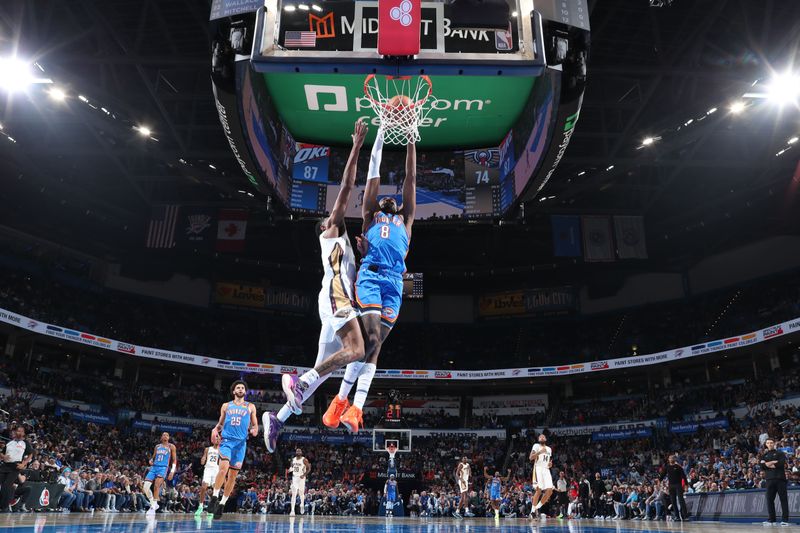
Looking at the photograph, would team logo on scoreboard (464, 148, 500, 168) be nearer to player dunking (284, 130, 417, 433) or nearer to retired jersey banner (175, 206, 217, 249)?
player dunking (284, 130, 417, 433)

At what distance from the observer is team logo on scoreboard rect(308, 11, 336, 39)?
22.8 ft

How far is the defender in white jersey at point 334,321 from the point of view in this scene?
212 inches

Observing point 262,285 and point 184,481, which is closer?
point 184,481

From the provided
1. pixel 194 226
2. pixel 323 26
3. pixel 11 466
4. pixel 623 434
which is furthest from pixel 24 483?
pixel 623 434

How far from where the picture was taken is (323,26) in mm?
7000

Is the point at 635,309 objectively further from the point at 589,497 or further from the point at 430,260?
the point at 589,497

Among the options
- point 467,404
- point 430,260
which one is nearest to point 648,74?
point 430,260

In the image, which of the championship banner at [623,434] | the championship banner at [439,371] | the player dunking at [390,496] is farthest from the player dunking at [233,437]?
the championship banner at [623,434]

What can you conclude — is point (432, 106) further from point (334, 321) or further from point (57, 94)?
point (57, 94)

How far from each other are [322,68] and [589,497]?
22.1 m

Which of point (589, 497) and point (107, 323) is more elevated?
point (107, 323)

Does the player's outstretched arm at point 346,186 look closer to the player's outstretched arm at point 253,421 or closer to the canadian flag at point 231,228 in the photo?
the player's outstretched arm at point 253,421

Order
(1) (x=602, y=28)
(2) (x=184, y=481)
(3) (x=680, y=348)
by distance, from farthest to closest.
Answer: (3) (x=680, y=348), (2) (x=184, y=481), (1) (x=602, y=28)

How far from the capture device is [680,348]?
3142 cm
